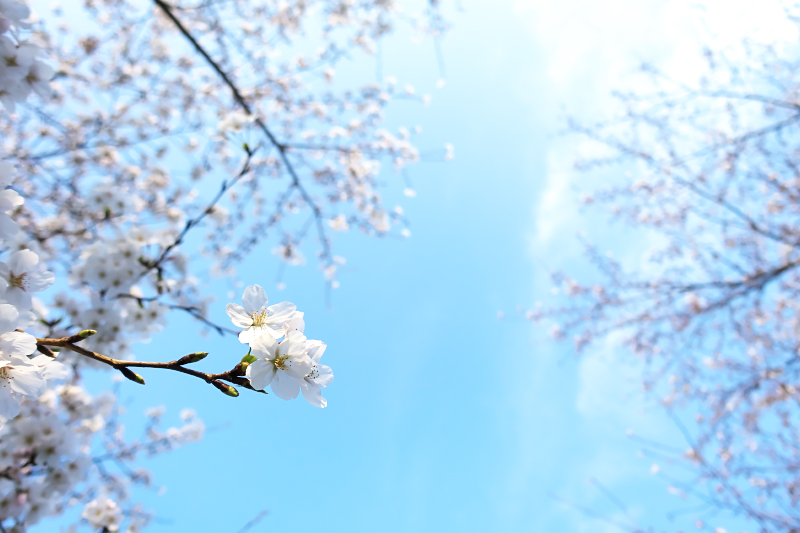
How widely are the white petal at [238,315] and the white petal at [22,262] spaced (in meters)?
0.87

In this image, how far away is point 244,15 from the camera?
6512mm

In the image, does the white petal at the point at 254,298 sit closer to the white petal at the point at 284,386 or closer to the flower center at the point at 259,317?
the flower center at the point at 259,317

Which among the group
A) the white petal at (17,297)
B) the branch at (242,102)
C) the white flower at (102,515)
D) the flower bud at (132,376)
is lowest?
the white flower at (102,515)

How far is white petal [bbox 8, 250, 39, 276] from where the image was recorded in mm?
1458

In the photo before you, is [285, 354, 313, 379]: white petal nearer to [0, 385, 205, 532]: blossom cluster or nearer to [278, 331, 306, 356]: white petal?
[278, 331, 306, 356]: white petal

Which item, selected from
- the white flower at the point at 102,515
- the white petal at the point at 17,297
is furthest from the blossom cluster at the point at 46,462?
the white petal at the point at 17,297

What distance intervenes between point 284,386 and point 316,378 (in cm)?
14

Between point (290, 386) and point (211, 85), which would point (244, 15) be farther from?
point (290, 386)

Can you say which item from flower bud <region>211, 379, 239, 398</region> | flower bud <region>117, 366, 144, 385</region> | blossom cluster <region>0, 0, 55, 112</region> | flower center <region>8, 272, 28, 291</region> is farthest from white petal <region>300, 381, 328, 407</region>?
blossom cluster <region>0, 0, 55, 112</region>

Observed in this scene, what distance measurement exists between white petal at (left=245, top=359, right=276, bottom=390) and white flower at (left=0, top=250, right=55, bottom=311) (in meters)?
1.06

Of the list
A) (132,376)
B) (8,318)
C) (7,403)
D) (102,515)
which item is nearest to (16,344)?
(8,318)

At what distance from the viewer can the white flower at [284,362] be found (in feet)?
3.60

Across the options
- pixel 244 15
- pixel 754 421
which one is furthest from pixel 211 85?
pixel 754 421

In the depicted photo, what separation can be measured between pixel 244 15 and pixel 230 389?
757 centimetres
